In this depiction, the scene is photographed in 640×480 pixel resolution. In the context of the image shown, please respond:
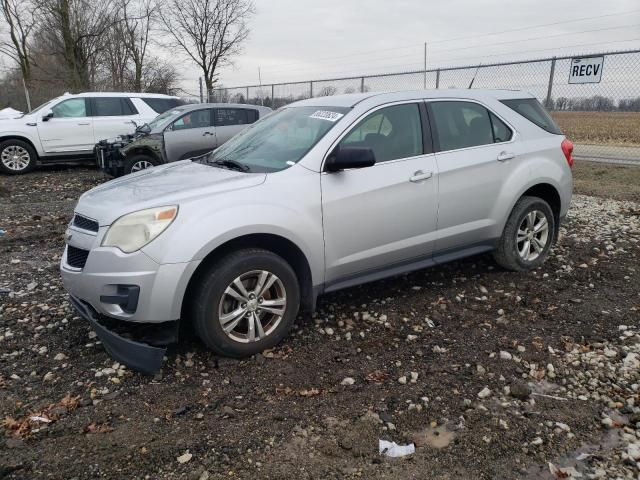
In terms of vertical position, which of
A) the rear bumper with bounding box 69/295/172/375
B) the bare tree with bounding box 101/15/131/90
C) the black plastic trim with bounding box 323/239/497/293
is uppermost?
the bare tree with bounding box 101/15/131/90

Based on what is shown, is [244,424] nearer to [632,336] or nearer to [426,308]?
[426,308]

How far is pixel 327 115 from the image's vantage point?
3953 millimetres

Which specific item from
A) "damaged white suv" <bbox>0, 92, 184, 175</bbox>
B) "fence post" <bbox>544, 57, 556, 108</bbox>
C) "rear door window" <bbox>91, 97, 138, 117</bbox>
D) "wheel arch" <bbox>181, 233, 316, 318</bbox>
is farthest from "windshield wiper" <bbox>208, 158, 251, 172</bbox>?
"rear door window" <bbox>91, 97, 138, 117</bbox>

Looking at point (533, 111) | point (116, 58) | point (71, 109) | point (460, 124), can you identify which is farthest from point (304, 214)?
point (116, 58)

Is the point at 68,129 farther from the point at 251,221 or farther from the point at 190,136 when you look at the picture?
the point at 251,221

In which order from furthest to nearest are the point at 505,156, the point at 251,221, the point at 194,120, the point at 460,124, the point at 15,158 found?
the point at 15,158 < the point at 194,120 < the point at 505,156 < the point at 460,124 < the point at 251,221

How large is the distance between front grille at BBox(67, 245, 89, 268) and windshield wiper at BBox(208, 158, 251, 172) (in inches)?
47.8

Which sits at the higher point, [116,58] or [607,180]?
[116,58]

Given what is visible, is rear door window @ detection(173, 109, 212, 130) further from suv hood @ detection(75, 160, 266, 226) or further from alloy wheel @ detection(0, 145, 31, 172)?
suv hood @ detection(75, 160, 266, 226)

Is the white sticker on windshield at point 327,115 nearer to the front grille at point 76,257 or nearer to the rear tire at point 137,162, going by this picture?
the front grille at point 76,257

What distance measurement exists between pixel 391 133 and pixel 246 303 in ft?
5.93

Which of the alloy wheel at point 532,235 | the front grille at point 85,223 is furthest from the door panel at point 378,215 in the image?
the front grille at point 85,223

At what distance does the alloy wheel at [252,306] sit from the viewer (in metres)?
3.28

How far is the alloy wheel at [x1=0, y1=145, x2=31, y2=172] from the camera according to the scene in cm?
1098
